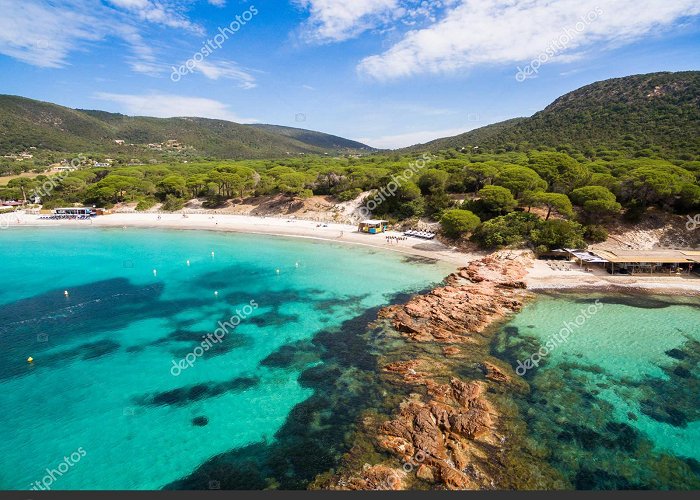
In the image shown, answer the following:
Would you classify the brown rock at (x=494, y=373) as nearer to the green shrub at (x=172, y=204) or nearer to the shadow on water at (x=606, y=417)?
the shadow on water at (x=606, y=417)

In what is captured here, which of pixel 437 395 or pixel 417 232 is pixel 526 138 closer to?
pixel 417 232

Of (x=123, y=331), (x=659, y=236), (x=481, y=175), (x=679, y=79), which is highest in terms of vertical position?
(x=679, y=79)

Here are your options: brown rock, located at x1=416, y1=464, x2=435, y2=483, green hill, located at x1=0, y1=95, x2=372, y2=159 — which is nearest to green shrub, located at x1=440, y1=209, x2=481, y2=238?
brown rock, located at x1=416, y1=464, x2=435, y2=483

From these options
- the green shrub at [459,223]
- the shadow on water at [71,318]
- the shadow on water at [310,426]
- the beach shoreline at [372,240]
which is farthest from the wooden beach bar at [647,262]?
the shadow on water at [71,318]

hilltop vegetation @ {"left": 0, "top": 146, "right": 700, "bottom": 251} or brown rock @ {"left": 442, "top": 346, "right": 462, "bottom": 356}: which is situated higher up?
hilltop vegetation @ {"left": 0, "top": 146, "right": 700, "bottom": 251}

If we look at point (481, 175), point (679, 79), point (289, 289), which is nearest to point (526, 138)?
point (679, 79)

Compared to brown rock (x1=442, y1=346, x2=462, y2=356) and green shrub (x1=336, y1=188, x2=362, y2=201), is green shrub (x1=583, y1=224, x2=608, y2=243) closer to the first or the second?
brown rock (x1=442, y1=346, x2=462, y2=356)
